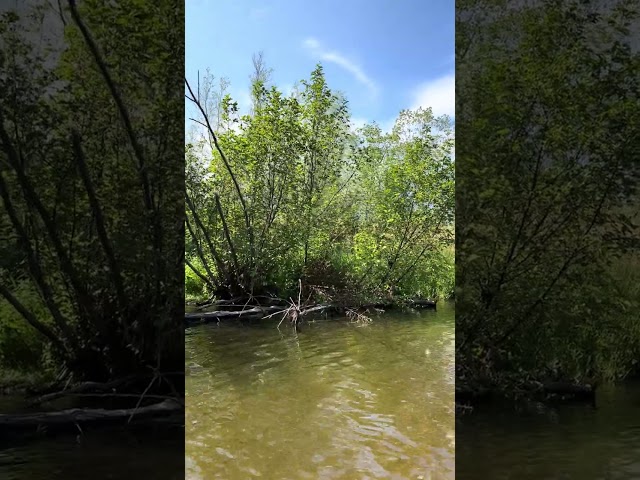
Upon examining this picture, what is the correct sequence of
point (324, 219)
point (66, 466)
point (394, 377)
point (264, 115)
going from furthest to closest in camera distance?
point (324, 219) → point (264, 115) → point (394, 377) → point (66, 466)

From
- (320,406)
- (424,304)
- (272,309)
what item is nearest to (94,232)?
(320,406)

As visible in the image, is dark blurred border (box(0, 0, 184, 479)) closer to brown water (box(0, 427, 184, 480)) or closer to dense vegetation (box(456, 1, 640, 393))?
brown water (box(0, 427, 184, 480))

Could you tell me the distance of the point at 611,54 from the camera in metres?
1.73

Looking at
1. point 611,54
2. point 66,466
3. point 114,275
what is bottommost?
point 66,466

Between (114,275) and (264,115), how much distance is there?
550 centimetres

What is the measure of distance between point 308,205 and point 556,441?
235 inches

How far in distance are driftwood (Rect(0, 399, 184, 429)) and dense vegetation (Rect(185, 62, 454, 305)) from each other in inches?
196

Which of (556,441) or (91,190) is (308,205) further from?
(556,441)

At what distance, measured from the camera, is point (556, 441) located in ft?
5.30

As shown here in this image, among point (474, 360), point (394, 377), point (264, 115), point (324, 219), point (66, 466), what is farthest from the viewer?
point (324, 219)

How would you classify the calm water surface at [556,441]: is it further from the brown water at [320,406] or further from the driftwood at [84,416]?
the driftwood at [84,416]

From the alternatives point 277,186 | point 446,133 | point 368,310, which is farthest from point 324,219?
point 446,133

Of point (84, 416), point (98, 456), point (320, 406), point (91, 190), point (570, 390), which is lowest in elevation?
point (320, 406)

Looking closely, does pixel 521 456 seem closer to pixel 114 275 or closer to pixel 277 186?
pixel 114 275
